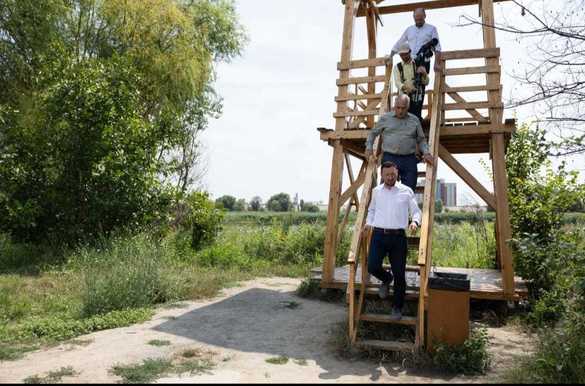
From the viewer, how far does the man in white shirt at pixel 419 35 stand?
7.73 m

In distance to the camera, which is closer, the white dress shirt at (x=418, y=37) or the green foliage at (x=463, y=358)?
the green foliage at (x=463, y=358)

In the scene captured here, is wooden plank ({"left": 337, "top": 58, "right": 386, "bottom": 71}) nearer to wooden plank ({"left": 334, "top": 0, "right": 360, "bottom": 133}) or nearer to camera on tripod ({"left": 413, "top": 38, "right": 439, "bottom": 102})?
wooden plank ({"left": 334, "top": 0, "right": 360, "bottom": 133})

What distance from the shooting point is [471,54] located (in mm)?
7770

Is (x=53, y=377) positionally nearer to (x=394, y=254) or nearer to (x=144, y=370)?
(x=144, y=370)

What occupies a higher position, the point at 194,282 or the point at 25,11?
the point at 25,11

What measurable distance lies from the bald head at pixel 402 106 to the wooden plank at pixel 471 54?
5.15 ft

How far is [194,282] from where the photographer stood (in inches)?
383

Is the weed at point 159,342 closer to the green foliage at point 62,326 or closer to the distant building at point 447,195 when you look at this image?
the green foliage at point 62,326

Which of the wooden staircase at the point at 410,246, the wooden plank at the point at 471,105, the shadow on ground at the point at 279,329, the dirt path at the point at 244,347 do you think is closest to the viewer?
the dirt path at the point at 244,347

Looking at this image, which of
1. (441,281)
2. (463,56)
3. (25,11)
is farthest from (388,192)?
(25,11)

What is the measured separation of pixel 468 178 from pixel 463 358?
347 cm

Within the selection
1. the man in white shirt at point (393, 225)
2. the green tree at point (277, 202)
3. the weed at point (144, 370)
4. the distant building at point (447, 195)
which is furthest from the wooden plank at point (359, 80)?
the green tree at point (277, 202)

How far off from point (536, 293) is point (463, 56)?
12.6 ft

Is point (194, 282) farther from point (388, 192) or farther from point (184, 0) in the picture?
point (184, 0)
